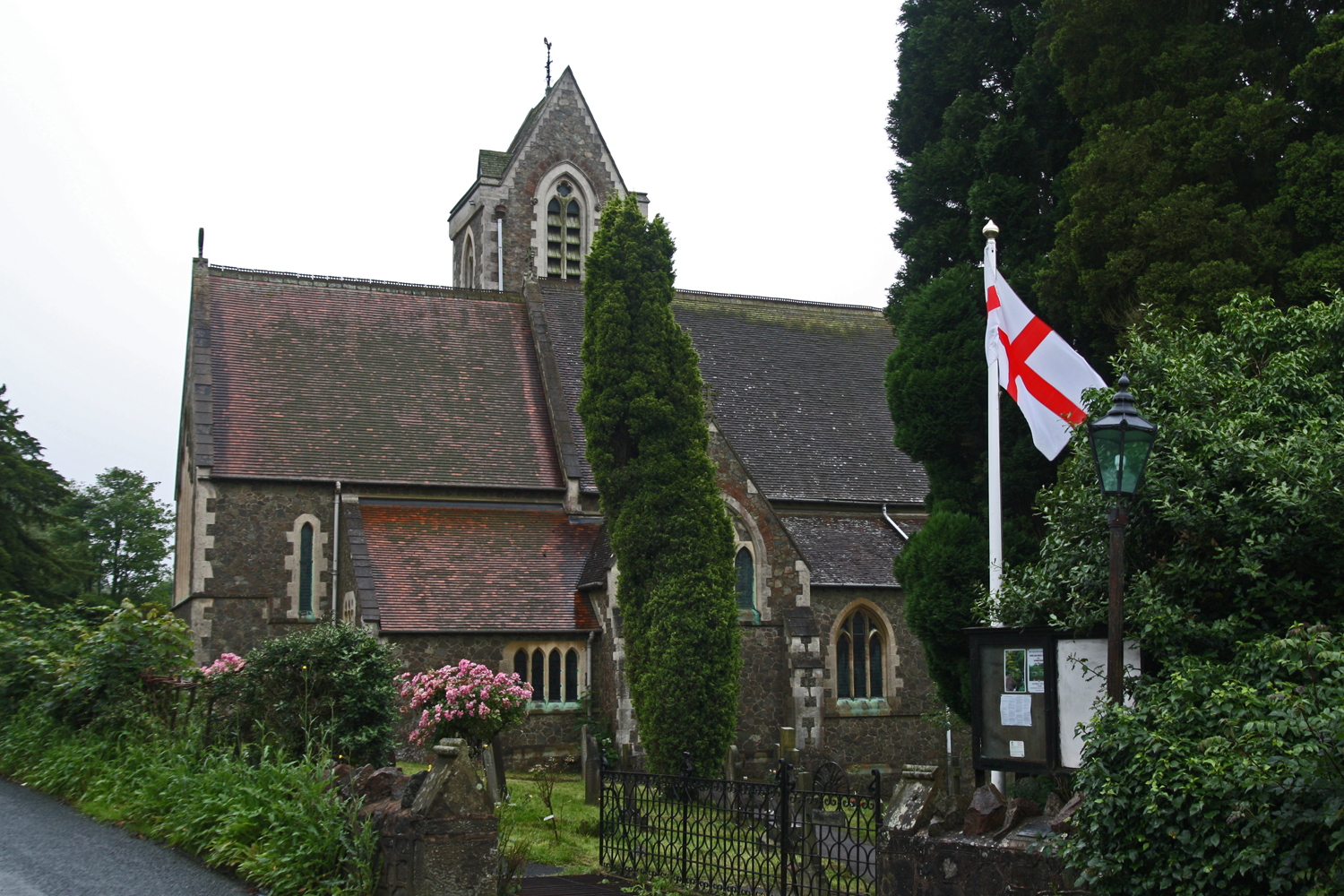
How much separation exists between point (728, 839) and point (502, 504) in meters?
15.5

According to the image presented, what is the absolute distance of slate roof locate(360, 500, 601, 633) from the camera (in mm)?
21875

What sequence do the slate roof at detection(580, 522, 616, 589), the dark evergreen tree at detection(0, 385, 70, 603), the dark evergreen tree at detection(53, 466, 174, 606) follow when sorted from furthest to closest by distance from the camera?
the dark evergreen tree at detection(53, 466, 174, 606)
the dark evergreen tree at detection(0, 385, 70, 603)
the slate roof at detection(580, 522, 616, 589)

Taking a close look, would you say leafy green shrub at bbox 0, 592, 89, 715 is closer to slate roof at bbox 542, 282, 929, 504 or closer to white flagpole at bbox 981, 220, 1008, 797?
white flagpole at bbox 981, 220, 1008, 797

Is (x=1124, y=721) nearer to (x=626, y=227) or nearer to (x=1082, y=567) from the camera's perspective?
(x=1082, y=567)

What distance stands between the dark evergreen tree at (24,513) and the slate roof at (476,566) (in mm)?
16257

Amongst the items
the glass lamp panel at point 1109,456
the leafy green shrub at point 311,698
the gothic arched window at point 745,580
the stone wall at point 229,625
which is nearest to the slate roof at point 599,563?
the gothic arched window at point 745,580

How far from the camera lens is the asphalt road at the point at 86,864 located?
8570mm

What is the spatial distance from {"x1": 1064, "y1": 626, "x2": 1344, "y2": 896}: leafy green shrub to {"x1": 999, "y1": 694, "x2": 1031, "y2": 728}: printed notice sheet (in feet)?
6.05

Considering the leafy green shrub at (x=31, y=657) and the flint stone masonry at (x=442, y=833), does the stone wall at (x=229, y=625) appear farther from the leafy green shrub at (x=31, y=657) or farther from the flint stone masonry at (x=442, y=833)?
the flint stone masonry at (x=442, y=833)

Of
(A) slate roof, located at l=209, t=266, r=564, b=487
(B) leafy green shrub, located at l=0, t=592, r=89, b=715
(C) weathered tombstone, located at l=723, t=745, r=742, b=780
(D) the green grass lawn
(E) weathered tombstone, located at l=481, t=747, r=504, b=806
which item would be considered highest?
(A) slate roof, located at l=209, t=266, r=564, b=487

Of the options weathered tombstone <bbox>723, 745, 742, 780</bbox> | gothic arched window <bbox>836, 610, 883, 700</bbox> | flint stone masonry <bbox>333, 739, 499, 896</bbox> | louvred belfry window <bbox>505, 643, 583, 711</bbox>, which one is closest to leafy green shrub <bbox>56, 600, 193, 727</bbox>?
flint stone masonry <bbox>333, 739, 499, 896</bbox>

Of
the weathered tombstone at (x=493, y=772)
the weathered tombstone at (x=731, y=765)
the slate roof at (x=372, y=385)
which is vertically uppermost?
the slate roof at (x=372, y=385)

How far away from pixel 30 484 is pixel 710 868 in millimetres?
32646

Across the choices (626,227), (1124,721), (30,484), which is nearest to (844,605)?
(626,227)
